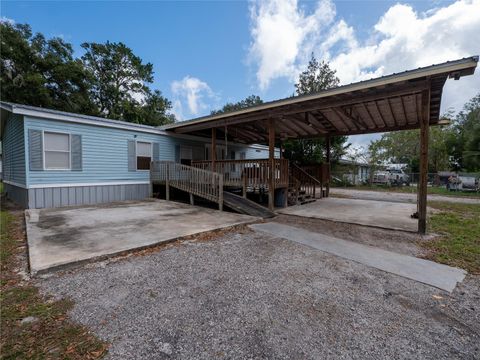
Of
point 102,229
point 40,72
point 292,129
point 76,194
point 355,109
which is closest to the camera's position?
point 102,229

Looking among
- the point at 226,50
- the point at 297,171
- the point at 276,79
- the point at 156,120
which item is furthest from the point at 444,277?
the point at 156,120

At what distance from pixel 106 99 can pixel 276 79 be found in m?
16.9

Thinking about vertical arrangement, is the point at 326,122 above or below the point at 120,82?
below

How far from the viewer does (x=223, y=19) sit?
11.6 metres

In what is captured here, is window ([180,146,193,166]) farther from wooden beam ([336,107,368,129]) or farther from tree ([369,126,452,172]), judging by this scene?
tree ([369,126,452,172])

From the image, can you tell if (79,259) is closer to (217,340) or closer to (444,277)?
(217,340)

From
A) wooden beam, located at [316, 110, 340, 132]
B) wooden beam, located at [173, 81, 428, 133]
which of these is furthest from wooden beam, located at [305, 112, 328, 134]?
wooden beam, located at [173, 81, 428, 133]

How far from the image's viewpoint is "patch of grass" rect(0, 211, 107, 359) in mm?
1725

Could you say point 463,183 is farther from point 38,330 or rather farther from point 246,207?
point 38,330

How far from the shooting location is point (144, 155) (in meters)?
10.3

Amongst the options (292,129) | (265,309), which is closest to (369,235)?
(265,309)

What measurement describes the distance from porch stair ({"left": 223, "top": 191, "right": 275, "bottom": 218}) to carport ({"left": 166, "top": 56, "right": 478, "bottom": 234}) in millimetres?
505

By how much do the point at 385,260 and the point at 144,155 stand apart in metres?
9.59

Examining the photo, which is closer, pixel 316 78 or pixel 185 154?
pixel 185 154
